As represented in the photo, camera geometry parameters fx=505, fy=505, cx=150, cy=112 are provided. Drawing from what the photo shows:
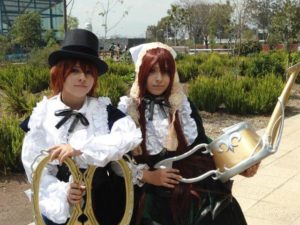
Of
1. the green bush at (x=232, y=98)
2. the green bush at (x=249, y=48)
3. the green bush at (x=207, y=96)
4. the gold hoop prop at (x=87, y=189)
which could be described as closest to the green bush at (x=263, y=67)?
the green bush at (x=232, y=98)

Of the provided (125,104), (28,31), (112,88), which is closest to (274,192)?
(125,104)

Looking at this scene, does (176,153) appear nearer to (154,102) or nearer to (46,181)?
(154,102)

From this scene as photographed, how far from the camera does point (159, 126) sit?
2203 mm

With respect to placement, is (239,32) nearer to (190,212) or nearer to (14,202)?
(14,202)

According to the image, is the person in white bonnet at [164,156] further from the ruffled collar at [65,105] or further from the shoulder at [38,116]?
the shoulder at [38,116]

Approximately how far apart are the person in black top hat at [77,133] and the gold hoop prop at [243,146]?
28cm

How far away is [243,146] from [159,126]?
43cm

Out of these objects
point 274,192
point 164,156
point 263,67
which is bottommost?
point 274,192

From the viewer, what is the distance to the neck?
2.03 meters

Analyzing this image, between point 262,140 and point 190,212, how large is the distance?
1.71 ft

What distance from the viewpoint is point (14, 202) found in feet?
13.7

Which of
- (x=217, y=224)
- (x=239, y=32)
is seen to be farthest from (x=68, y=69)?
(x=239, y=32)

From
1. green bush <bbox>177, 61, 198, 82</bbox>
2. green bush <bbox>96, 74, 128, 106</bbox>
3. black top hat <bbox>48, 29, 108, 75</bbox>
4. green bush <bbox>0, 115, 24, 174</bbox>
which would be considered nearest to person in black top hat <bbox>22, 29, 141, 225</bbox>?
black top hat <bbox>48, 29, 108, 75</bbox>

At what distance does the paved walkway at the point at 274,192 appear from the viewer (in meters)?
3.85
